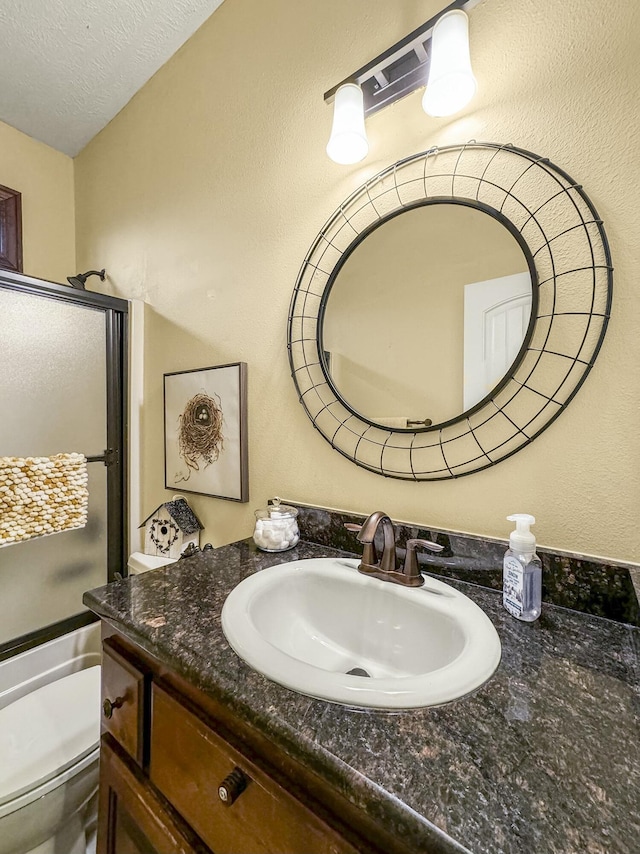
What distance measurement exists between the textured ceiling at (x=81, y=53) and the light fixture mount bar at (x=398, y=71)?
997 millimetres

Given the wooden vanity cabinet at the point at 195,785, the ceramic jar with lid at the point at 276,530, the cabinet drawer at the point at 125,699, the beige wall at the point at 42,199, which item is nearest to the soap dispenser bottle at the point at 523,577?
the wooden vanity cabinet at the point at 195,785

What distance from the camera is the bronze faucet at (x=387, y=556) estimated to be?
2.52ft

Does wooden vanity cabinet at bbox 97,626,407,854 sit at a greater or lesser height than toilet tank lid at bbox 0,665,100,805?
greater

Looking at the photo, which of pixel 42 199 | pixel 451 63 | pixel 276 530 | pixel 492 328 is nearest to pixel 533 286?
pixel 492 328

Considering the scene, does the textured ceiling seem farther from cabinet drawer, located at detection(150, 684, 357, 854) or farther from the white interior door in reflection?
cabinet drawer, located at detection(150, 684, 357, 854)

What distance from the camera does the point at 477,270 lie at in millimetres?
844

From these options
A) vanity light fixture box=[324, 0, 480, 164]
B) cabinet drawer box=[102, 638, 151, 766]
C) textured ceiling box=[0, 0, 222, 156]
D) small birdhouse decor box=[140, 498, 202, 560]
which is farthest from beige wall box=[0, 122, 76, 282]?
cabinet drawer box=[102, 638, 151, 766]

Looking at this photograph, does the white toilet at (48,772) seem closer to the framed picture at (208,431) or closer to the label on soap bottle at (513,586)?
the framed picture at (208,431)

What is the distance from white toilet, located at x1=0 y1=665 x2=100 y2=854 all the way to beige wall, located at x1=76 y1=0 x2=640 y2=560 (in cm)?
63

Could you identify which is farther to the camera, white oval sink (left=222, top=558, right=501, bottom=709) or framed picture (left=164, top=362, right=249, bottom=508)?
framed picture (left=164, top=362, right=249, bottom=508)

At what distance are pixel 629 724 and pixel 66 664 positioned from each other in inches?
72.4

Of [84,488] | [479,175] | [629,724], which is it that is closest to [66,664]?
[84,488]

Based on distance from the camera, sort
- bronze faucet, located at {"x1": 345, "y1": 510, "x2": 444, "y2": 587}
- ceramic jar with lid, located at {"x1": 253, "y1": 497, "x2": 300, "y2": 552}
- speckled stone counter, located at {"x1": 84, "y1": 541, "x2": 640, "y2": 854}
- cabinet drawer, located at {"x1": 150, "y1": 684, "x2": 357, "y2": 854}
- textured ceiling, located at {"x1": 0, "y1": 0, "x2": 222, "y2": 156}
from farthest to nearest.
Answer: textured ceiling, located at {"x1": 0, "y1": 0, "x2": 222, "y2": 156} → ceramic jar with lid, located at {"x1": 253, "y1": 497, "x2": 300, "y2": 552} → bronze faucet, located at {"x1": 345, "y1": 510, "x2": 444, "y2": 587} → cabinet drawer, located at {"x1": 150, "y1": 684, "x2": 357, "y2": 854} → speckled stone counter, located at {"x1": 84, "y1": 541, "x2": 640, "y2": 854}

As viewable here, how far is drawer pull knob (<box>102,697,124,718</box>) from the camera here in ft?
2.34
